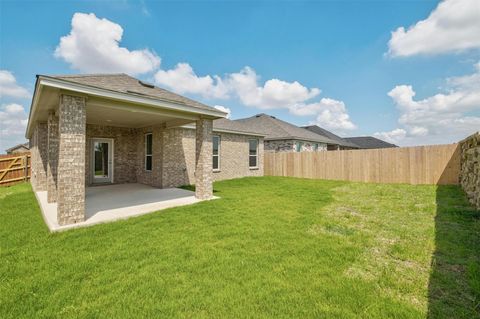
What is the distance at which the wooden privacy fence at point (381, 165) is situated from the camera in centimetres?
1034

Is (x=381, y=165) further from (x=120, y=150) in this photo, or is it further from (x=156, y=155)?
(x=120, y=150)

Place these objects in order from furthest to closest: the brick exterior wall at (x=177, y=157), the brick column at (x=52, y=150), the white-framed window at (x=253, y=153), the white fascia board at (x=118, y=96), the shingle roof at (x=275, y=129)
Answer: the shingle roof at (x=275, y=129) < the white-framed window at (x=253, y=153) < the brick exterior wall at (x=177, y=157) < the brick column at (x=52, y=150) < the white fascia board at (x=118, y=96)

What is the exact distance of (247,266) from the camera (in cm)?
333

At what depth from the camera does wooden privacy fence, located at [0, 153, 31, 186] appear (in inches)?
512

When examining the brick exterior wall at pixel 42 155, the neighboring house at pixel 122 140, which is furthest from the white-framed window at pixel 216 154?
the brick exterior wall at pixel 42 155

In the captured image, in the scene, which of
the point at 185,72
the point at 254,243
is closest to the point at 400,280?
the point at 254,243

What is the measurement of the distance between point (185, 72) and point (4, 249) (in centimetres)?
1395

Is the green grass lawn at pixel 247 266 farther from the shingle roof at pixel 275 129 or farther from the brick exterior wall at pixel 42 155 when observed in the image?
the shingle roof at pixel 275 129

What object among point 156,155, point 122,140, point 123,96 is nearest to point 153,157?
point 156,155

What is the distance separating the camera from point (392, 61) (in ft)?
36.7

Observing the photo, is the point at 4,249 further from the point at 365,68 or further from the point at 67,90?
the point at 365,68

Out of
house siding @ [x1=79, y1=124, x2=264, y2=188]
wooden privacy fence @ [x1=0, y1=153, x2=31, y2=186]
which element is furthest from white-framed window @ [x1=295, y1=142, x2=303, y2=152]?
wooden privacy fence @ [x1=0, y1=153, x2=31, y2=186]

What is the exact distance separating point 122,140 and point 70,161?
724 centimetres

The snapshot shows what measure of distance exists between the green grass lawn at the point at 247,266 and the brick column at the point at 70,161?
643 millimetres
